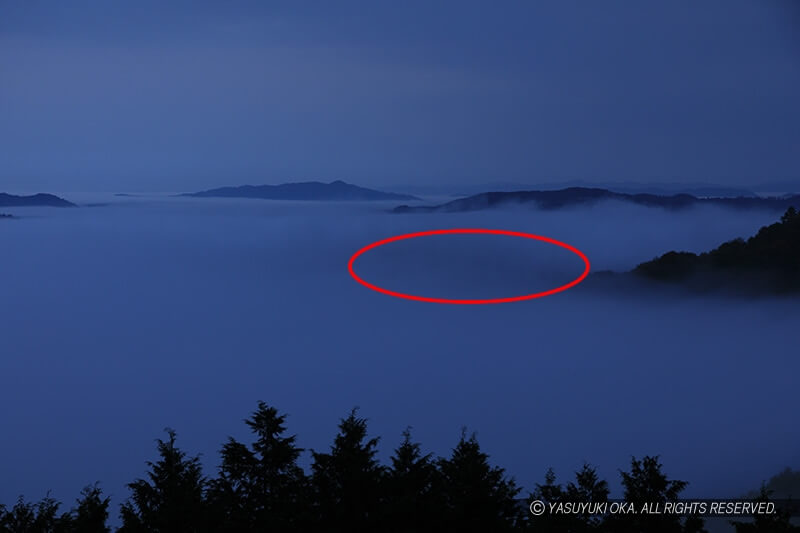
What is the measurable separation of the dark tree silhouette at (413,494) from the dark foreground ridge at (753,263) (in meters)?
120

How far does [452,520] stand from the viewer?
58.1 ft

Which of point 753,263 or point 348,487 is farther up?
point 348,487

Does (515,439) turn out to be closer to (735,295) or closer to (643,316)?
(643,316)

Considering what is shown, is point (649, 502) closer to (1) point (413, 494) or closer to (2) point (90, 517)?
(1) point (413, 494)

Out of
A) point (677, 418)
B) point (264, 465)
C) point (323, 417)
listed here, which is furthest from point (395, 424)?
point (264, 465)

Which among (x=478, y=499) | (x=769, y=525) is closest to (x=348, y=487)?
(x=478, y=499)

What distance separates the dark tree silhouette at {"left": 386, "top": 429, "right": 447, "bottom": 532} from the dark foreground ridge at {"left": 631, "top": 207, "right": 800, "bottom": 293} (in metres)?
120

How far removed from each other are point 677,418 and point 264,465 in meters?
168

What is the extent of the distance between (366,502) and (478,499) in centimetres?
316

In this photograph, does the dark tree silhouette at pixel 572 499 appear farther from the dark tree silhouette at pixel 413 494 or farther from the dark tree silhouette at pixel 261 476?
the dark tree silhouette at pixel 261 476

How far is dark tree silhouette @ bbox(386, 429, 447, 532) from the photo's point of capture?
17641 millimetres

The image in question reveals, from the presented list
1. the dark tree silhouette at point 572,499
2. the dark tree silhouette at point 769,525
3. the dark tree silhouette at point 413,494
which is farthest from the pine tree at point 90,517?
the dark tree silhouette at point 769,525

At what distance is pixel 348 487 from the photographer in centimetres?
1889

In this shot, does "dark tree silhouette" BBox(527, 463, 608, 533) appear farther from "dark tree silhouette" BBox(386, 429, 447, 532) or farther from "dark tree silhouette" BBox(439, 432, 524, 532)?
"dark tree silhouette" BBox(386, 429, 447, 532)
